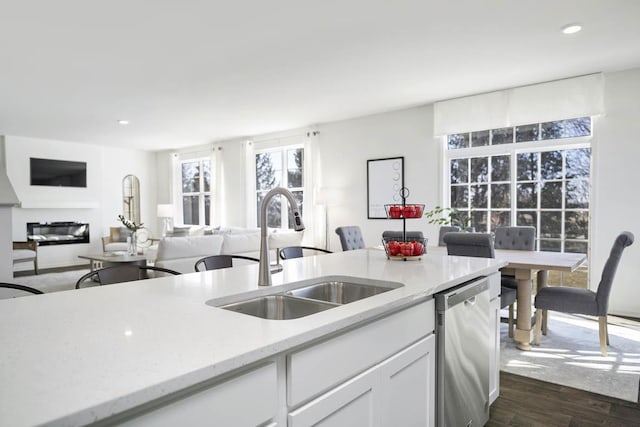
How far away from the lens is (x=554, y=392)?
8.68 ft

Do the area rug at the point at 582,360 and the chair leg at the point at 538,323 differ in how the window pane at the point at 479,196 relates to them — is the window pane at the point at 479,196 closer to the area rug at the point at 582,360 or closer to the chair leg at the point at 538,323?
the area rug at the point at 582,360

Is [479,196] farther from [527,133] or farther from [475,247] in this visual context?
[475,247]

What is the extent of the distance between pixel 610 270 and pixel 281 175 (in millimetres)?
5580

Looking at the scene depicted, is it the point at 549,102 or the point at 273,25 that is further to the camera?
the point at 549,102

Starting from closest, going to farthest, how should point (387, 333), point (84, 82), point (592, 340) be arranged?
point (387, 333)
point (592, 340)
point (84, 82)

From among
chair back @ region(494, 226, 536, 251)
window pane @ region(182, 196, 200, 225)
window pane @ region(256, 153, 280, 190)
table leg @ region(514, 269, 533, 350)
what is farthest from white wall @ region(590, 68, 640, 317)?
window pane @ region(182, 196, 200, 225)

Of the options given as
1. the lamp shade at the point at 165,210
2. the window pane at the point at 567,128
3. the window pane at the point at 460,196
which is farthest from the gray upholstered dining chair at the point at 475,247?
the lamp shade at the point at 165,210

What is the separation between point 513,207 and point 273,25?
12.1 feet

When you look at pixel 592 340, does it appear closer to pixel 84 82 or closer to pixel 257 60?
pixel 257 60

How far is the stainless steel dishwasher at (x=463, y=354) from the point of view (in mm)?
1691

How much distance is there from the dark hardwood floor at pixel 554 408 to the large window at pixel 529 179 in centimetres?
261

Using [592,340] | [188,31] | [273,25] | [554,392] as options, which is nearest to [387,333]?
[554,392]

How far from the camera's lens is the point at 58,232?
822cm

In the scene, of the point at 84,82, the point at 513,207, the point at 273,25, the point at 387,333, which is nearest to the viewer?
the point at 387,333
